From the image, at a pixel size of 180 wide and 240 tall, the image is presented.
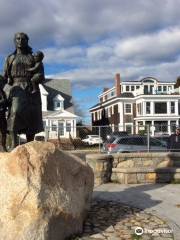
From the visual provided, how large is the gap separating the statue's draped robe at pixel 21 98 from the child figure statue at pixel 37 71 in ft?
0.31

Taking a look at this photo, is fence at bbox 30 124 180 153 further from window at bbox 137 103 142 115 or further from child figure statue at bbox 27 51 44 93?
window at bbox 137 103 142 115

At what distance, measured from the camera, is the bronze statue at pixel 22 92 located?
8.42 metres

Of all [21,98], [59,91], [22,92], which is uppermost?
[59,91]

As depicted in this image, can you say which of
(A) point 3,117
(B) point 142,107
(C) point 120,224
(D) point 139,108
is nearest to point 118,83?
(D) point 139,108

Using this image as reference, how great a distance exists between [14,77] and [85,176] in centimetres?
277

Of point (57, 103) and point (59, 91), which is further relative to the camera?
point (59, 91)

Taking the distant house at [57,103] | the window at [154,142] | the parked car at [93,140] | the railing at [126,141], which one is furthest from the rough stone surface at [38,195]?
the distant house at [57,103]

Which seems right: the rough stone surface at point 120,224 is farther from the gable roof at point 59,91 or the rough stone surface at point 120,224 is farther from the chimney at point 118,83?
the chimney at point 118,83

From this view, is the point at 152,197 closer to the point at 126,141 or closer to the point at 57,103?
the point at 126,141

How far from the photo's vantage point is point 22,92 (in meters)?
8.56

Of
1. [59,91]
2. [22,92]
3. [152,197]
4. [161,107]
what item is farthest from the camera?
[161,107]

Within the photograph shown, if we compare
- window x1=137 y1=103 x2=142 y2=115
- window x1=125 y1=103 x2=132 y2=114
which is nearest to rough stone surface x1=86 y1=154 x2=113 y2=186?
window x1=137 y1=103 x2=142 y2=115

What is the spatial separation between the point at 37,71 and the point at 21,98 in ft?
2.24

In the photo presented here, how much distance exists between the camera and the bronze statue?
8.42m
